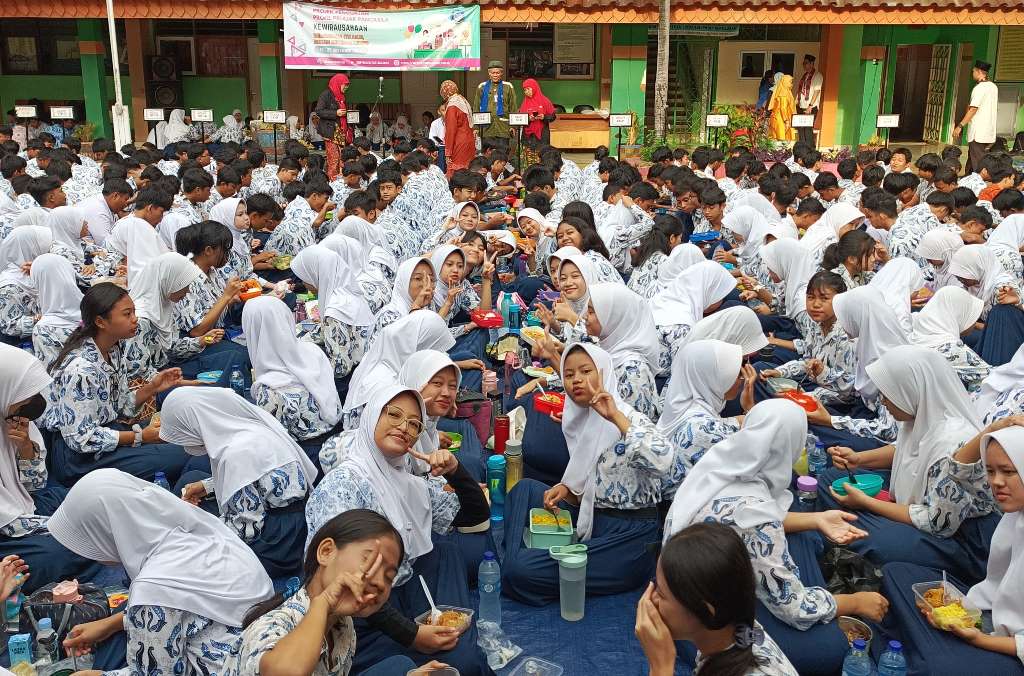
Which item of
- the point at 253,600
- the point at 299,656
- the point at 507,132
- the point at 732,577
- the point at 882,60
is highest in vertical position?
the point at 882,60

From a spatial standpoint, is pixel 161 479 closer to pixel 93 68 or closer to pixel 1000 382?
pixel 1000 382

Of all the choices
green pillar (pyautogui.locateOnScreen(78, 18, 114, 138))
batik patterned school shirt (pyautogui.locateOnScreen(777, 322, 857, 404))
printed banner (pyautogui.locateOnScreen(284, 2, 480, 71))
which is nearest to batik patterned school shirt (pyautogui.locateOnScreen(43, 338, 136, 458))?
batik patterned school shirt (pyautogui.locateOnScreen(777, 322, 857, 404))

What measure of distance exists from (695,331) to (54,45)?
1780 centimetres

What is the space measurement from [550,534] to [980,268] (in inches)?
176

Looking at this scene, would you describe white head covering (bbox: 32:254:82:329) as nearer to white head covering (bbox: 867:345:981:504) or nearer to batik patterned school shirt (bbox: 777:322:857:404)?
batik patterned school shirt (bbox: 777:322:857:404)

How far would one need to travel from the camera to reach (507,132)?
1634 centimetres

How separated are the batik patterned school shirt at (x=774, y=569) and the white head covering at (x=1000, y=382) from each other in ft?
6.46

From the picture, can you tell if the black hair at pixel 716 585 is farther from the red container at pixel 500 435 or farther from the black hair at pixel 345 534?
the red container at pixel 500 435

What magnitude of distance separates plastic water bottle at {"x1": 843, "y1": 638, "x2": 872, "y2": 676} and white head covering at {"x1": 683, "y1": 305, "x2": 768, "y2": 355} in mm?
1997

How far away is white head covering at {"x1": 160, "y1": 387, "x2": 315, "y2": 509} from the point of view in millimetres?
3846

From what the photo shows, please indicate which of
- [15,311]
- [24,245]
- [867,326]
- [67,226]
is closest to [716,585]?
[867,326]

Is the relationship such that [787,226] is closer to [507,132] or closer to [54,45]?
[507,132]

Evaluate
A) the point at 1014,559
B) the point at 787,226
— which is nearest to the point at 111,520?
the point at 1014,559

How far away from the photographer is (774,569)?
129 inches
